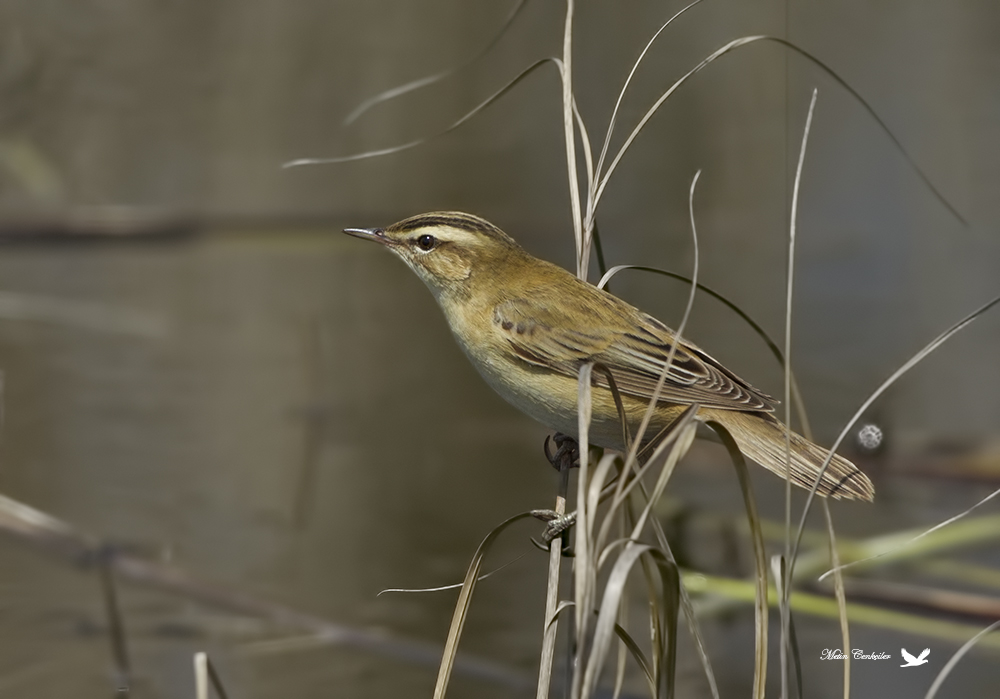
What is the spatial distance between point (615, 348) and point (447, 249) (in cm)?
41

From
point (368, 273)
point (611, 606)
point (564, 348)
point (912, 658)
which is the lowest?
point (912, 658)

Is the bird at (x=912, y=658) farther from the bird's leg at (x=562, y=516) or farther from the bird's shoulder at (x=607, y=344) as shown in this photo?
the bird's leg at (x=562, y=516)

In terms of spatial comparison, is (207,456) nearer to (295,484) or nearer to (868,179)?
(295,484)

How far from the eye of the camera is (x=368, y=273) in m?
5.25

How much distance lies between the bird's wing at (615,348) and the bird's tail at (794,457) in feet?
0.18

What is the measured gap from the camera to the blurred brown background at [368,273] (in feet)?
11.2

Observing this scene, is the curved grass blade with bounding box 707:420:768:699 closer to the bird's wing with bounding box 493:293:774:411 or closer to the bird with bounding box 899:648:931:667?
the bird's wing with bounding box 493:293:774:411

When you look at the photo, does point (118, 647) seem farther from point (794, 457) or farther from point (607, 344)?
point (794, 457)

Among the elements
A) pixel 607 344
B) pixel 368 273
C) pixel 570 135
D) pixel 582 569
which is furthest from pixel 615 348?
pixel 368 273

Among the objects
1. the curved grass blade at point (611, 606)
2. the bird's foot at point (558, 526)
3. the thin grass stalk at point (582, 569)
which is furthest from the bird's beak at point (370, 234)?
the curved grass blade at point (611, 606)

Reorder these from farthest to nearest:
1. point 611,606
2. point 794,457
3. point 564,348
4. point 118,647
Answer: point 118,647 → point 564,348 → point 794,457 → point 611,606

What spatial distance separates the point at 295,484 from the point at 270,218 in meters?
1.58

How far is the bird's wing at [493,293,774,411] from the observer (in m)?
1.90

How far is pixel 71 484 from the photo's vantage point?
3.73 m
